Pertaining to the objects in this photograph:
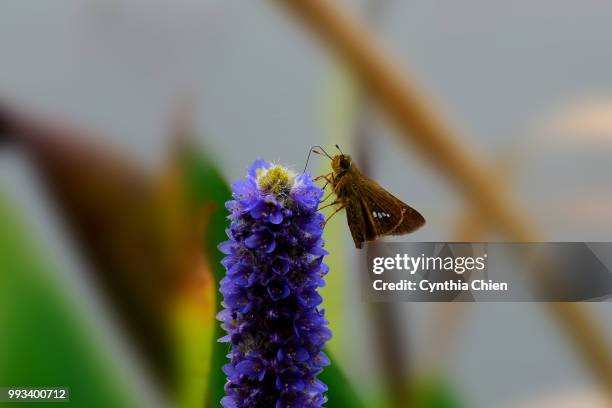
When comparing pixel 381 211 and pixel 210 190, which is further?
pixel 210 190

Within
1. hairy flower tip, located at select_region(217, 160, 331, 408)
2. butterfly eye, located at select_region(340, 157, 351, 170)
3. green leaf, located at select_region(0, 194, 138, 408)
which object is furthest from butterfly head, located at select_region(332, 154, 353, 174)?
green leaf, located at select_region(0, 194, 138, 408)

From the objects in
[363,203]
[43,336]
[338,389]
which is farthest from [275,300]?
[43,336]

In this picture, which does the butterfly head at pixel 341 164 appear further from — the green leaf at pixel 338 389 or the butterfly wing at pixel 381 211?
the green leaf at pixel 338 389

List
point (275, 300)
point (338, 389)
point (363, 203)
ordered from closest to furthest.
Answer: point (275, 300)
point (363, 203)
point (338, 389)

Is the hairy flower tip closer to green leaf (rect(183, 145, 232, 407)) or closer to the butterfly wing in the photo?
the butterfly wing

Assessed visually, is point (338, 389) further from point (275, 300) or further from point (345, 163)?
point (275, 300)

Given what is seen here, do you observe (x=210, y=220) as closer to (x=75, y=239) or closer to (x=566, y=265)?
(x=75, y=239)
